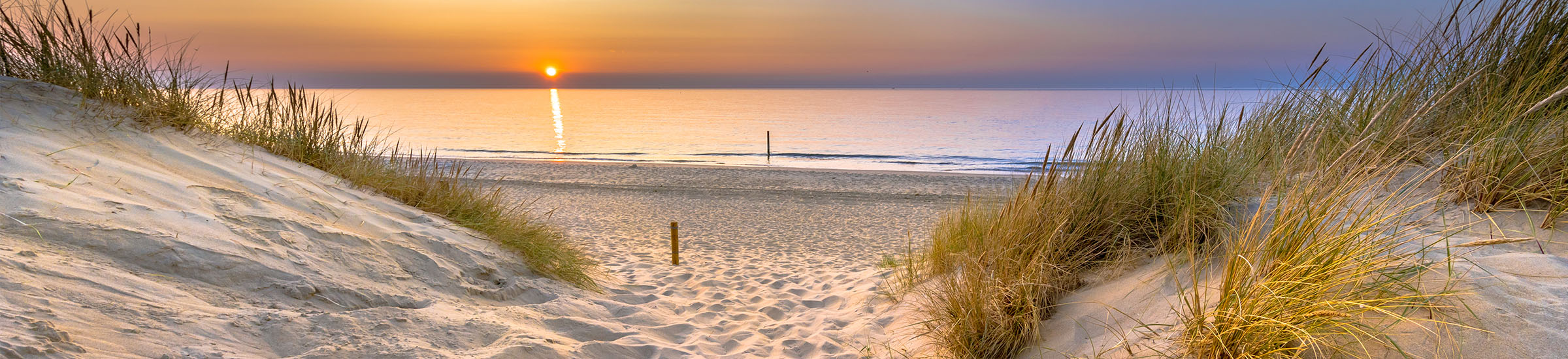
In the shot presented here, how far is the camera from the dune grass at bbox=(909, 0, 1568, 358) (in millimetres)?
2340

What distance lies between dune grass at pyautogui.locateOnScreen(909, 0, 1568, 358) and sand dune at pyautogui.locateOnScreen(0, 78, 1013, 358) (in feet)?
3.61

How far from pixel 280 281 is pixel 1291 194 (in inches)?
164

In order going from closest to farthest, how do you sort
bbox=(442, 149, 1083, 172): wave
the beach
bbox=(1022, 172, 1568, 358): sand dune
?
bbox=(1022, 172, 1568, 358): sand dune → the beach → bbox=(442, 149, 1083, 172): wave

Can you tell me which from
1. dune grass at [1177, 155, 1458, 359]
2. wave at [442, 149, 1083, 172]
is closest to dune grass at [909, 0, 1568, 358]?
dune grass at [1177, 155, 1458, 359]

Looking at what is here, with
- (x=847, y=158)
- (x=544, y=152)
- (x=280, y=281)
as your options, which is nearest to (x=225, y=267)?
(x=280, y=281)

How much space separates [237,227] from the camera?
12.1ft

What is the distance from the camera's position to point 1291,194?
255 centimetres

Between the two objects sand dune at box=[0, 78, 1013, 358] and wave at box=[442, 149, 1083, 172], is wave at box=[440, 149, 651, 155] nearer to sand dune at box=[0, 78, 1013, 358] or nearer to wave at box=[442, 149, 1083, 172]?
wave at box=[442, 149, 1083, 172]

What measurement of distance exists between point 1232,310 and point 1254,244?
0.43 metres

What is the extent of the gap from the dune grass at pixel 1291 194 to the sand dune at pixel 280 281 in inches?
43.3

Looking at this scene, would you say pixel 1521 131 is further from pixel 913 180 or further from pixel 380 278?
pixel 913 180

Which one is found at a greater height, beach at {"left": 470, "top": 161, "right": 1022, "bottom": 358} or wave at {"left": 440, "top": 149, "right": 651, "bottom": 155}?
wave at {"left": 440, "top": 149, "right": 651, "bottom": 155}

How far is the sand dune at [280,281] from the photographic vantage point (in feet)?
8.69

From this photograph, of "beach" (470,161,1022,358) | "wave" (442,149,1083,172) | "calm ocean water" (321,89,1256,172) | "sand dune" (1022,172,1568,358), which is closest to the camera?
"sand dune" (1022,172,1568,358)
